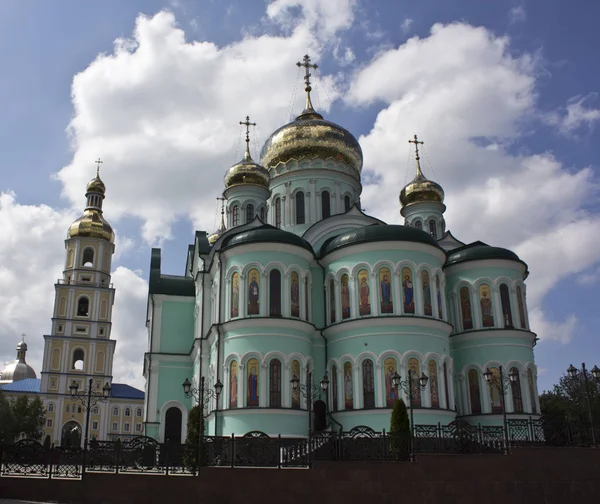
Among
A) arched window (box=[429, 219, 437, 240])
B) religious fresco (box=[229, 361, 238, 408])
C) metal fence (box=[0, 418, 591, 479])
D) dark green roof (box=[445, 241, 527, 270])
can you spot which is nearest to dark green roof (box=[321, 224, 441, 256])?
dark green roof (box=[445, 241, 527, 270])

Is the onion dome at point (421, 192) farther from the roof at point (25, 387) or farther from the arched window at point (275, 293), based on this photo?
the roof at point (25, 387)

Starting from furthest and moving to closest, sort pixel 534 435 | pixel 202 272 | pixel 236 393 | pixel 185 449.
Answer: pixel 202 272, pixel 236 393, pixel 534 435, pixel 185 449

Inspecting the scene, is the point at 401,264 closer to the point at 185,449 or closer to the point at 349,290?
the point at 349,290

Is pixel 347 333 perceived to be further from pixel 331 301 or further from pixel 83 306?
pixel 83 306

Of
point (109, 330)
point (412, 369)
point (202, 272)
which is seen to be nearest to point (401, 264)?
point (412, 369)

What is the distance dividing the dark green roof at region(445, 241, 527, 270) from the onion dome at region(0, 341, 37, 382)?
59658mm

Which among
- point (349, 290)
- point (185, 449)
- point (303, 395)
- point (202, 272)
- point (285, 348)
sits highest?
point (202, 272)

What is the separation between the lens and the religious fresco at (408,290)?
22439mm

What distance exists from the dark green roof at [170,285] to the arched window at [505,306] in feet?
45.7

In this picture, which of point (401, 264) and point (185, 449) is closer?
point (185, 449)

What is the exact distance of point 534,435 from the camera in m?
18.9

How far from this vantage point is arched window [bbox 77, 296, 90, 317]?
52.2 m

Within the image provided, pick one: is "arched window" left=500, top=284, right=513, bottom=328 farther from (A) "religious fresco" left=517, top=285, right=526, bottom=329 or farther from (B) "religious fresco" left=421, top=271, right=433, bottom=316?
(B) "religious fresco" left=421, top=271, right=433, bottom=316

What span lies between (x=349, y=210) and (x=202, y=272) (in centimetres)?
712
